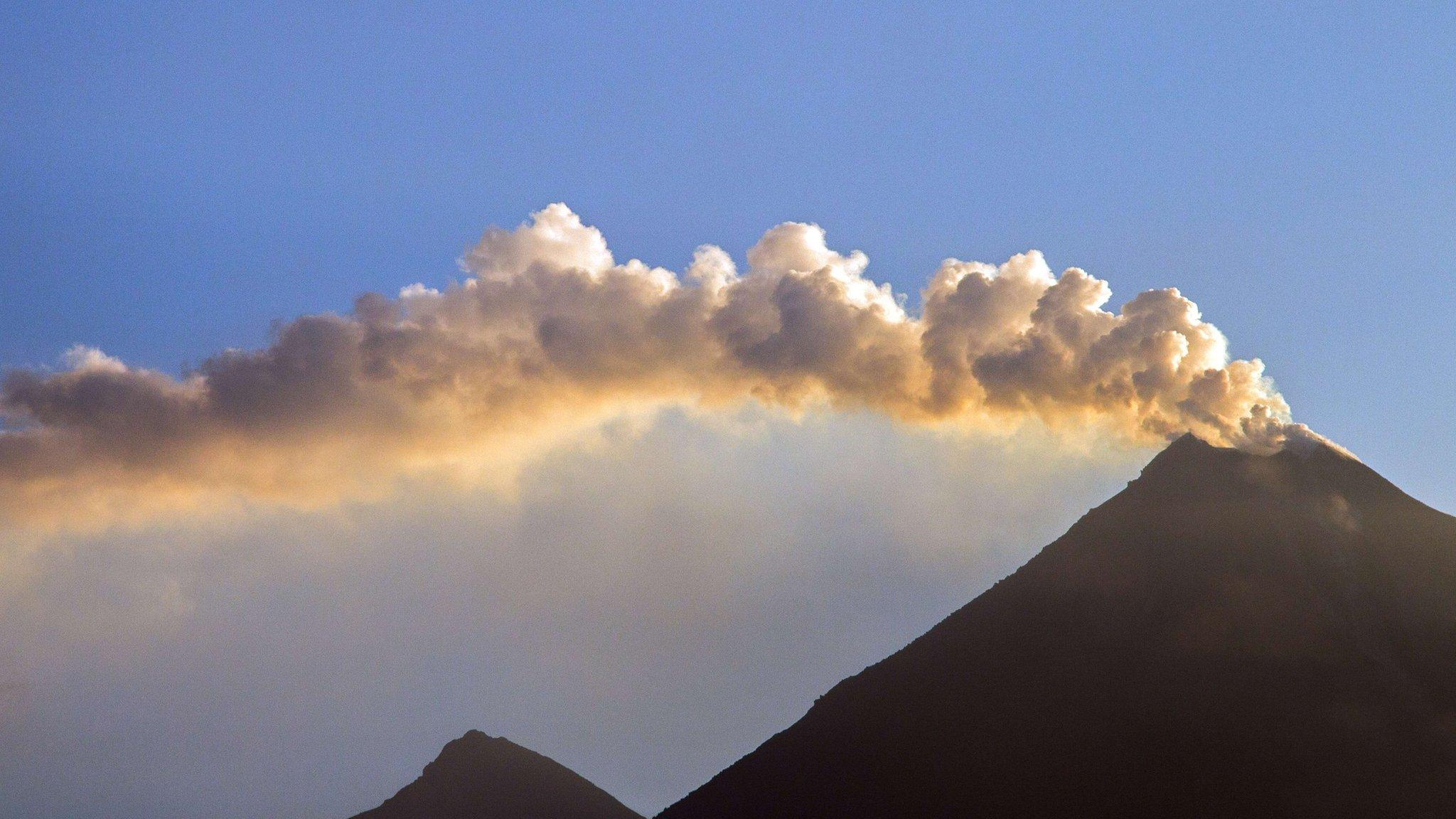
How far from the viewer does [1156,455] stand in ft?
253

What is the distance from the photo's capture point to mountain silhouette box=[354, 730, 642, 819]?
11119 centimetres

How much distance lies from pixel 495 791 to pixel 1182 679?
6999 centimetres

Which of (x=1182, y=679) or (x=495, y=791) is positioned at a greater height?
(x=495, y=791)

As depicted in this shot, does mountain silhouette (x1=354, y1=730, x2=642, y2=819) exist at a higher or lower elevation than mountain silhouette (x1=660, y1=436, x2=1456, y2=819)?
higher

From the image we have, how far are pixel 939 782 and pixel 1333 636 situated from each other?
68.7 feet

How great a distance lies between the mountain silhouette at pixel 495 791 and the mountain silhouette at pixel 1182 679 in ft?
129

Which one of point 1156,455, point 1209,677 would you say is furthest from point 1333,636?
point 1156,455

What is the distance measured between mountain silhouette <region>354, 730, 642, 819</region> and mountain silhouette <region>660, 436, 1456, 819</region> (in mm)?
39340

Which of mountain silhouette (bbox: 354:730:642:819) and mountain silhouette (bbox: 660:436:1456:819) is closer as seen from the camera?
mountain silhouette (bbox: 660:436:1456:819)

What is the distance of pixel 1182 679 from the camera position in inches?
2502

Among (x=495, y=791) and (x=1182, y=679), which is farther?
(x=495, y=791)

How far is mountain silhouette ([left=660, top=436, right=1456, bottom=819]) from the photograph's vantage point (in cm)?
5759

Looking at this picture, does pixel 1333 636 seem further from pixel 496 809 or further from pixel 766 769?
pixel 496 809

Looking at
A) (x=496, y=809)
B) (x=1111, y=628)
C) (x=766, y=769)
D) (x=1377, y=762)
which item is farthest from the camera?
(x=496, y=809)
